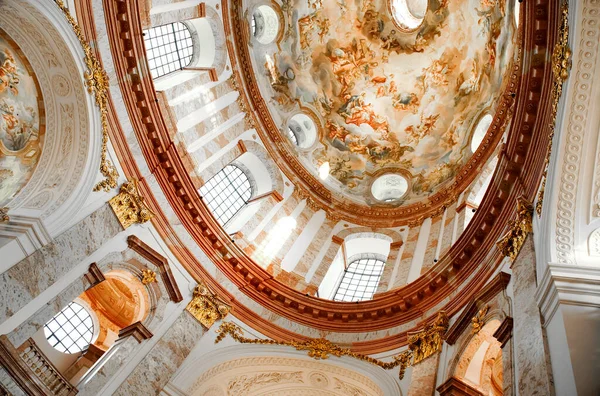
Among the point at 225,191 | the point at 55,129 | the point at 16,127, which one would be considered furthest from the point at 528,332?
the point at 225,191

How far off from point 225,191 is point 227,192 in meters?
0.11

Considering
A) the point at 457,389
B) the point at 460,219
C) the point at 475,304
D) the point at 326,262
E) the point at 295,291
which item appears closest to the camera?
the point at 457,389

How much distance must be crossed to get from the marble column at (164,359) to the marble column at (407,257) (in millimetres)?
7090

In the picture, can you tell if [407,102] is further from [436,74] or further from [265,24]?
[265,24]

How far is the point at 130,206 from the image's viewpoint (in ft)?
50.1

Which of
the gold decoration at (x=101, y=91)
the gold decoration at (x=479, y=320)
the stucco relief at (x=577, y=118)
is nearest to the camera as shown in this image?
the stucco relief at (x=577, y=118)

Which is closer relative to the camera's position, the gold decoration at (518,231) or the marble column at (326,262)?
the gold decoration at (518,231)

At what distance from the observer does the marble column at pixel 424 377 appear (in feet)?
40.4

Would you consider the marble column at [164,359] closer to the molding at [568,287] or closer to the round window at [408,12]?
the molding at [568,287]

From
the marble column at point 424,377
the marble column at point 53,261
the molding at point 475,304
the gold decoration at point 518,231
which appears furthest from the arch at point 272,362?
the gold decoration at point 518,231

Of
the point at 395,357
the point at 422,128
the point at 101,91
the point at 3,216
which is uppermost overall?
the point at 422,128

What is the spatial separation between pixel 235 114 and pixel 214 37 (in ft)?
11.2

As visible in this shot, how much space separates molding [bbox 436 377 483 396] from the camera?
37.0 ft

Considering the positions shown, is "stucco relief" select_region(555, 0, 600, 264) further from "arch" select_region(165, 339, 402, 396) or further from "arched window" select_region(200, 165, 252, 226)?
"arched window" select_region(200, 165, 252, 226)
